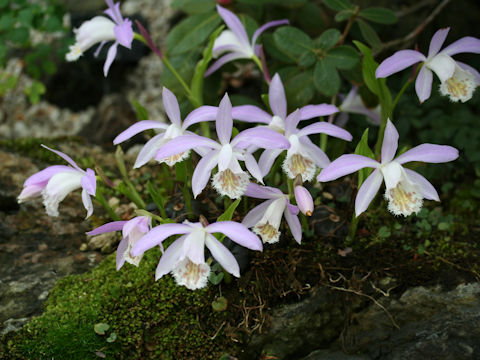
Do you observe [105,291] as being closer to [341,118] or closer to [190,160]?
[190,160]

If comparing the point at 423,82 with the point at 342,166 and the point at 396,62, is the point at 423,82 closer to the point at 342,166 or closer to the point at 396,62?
the point at 396,62

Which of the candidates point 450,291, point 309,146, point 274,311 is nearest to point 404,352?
point 450,291

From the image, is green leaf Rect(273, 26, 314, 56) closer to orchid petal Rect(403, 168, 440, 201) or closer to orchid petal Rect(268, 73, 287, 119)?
orchid petal Rect(268, 73, 287, 119)

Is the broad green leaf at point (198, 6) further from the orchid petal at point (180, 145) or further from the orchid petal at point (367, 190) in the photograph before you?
the orchid petal at point (367, 190)

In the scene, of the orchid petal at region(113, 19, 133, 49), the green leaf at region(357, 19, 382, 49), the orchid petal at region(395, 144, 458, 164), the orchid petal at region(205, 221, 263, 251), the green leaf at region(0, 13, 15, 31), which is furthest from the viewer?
the green leaf at region(0, 13, 15, 31)

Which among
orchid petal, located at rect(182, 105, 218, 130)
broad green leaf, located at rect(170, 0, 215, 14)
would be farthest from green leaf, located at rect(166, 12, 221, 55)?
orchid petal, located at rect(182, 105, 218, 130)

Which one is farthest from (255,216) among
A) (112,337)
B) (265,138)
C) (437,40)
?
(437,40)
